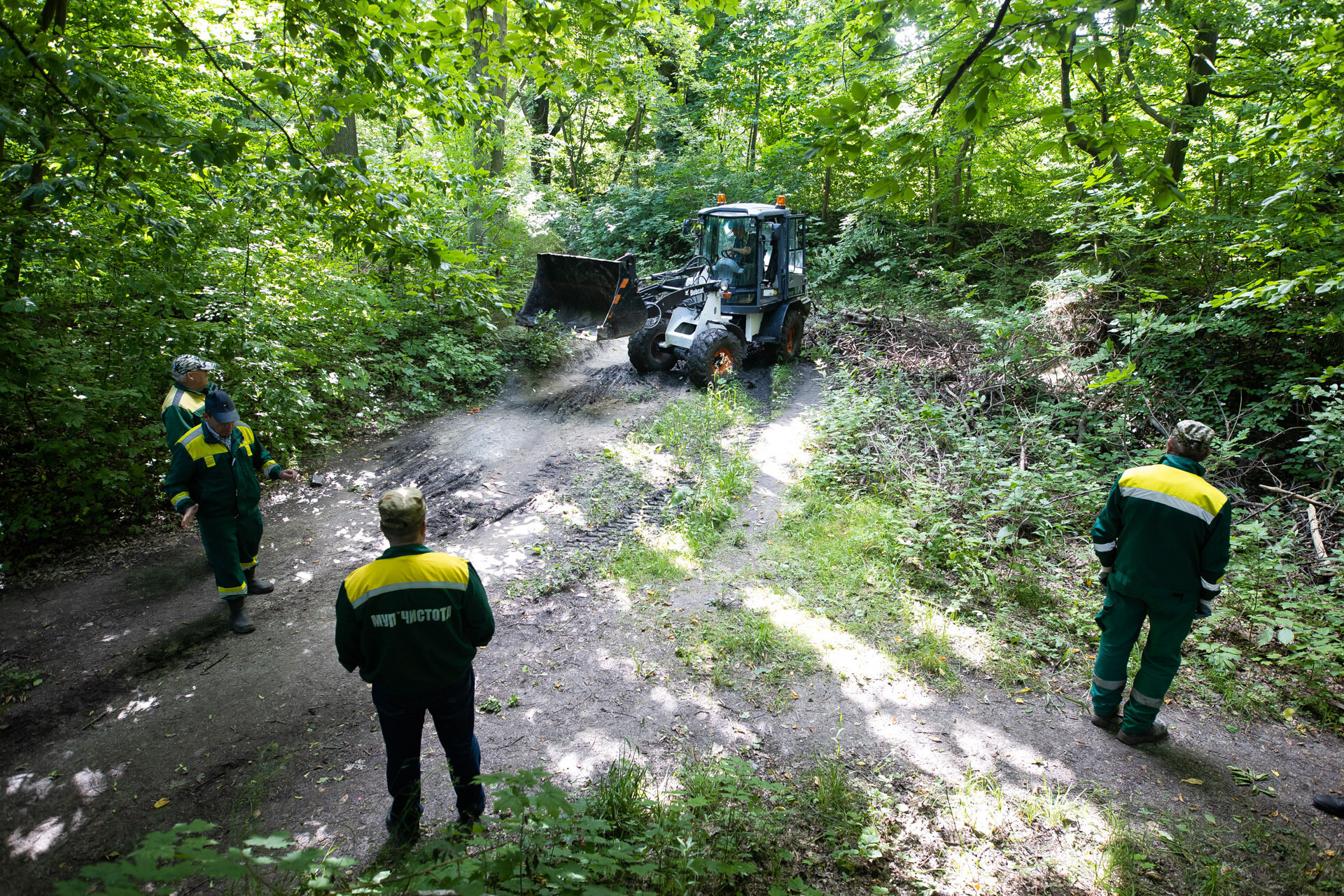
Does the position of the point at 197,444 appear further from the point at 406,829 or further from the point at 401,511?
the point at 406,829

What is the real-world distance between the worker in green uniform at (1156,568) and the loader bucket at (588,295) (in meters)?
7.47

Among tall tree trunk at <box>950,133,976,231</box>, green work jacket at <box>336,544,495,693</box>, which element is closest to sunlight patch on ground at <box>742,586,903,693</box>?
green work jacket at <box>336,544,495,693</box>

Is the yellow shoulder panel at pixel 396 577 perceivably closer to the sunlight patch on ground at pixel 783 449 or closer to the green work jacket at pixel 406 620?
the green work jacket at pixel 406 620

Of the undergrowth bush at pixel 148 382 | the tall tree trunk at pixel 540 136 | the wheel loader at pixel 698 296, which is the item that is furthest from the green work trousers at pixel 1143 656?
the tall tree trunk at pixel 540 136

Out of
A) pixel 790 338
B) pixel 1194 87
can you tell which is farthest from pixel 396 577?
pixel 1194 87

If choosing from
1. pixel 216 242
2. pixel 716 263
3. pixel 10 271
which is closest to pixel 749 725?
pixel 10 271

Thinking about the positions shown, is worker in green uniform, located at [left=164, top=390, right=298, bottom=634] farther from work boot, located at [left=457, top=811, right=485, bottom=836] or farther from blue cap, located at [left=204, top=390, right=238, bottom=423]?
work boot, located at [left=457, top=811, right=485, bottom=836]

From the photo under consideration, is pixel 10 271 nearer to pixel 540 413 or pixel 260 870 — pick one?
pixel 260 870

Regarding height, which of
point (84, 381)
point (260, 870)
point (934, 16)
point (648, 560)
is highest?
point (934, 16)

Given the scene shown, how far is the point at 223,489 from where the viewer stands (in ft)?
14.7

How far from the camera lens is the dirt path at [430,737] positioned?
3191mm

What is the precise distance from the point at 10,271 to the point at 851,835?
6421 mm

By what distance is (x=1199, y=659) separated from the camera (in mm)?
4324

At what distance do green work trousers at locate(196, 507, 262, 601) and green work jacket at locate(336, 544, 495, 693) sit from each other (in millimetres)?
2538
